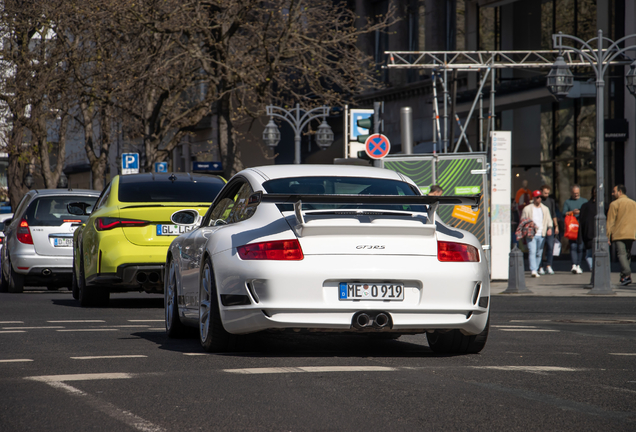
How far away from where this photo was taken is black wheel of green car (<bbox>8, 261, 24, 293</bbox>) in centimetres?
1714

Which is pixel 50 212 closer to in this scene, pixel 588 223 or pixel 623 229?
pixel 623 229

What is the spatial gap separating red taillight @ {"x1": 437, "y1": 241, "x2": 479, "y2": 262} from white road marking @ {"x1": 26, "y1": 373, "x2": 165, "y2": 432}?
89.5 inches

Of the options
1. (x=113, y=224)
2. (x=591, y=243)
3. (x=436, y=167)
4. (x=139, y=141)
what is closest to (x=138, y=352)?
(x=113, y=224)

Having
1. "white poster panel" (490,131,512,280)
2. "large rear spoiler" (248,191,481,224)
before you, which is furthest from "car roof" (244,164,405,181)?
"white poster panel" (490,131,512,280)

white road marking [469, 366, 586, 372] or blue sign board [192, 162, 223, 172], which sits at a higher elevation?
blue sign board [192, 162, 223, 172]

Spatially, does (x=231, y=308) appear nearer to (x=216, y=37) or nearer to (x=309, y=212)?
(x=309, y=212)

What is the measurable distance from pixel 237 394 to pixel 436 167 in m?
15.2

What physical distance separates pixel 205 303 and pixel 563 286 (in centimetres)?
1225

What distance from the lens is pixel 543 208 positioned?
73.1 feet

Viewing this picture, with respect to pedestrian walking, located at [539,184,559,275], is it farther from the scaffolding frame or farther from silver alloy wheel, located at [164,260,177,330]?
silver alloy wheel, located at [164,260,177,330]

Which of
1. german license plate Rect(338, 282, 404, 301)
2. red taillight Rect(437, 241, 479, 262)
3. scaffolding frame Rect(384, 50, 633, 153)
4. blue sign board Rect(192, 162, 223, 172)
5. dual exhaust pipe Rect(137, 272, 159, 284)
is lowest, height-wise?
dual exhaust pipe Rect(137, 272, 159, 284)

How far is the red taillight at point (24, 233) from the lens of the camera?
660 inches

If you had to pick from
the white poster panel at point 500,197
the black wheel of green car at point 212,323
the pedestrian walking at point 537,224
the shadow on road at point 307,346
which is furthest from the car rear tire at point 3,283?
the black wheel of green car at point 212,323

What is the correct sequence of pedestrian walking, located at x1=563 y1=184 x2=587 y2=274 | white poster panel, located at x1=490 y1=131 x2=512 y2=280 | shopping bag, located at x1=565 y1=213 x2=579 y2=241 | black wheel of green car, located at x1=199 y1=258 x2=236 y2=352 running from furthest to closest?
pedestrian walking, located at x1=563 y1=184 x2=587 y2=274, shopping bag, located at x1=565 y1=213 x2=579 y2=241, white poster panel, located at x1=490 y1=131 x2=512 y2=280, black wheel of green car, located at x1=199 y1=258 x2=236 y2=352
